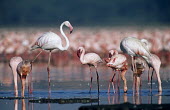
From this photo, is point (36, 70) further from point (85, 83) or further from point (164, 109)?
point (164, 109)

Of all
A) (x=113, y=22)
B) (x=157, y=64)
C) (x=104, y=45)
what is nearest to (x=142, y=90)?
(x=157, y=64)

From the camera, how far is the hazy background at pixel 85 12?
255ft

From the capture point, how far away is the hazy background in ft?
255

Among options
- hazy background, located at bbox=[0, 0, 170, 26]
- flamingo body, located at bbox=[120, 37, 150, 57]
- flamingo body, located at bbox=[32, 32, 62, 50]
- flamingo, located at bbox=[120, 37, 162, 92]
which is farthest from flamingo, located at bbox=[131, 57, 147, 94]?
hazy background, located at bbox=[0, 0, 170, 26]

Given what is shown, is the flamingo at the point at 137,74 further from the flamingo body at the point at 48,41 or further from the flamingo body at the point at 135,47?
the flamingo body at the point at 48,41

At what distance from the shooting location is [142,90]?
19094mm

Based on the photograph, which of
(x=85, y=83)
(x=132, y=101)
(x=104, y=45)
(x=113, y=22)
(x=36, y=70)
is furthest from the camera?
(x=113, y=22)

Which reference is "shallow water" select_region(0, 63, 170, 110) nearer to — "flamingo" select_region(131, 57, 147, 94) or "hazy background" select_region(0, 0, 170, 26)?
"flamingo" select_region(131, 57, 147, 94)

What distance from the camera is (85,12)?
84.8 m

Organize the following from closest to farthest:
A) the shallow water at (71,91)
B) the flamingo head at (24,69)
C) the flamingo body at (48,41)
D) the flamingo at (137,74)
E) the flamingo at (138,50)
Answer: the shallow water at (71,91)
the flamingo head at (24,69)
the flamingo at (137,74)
the flamingo at (138,50)
the flamingo body at (48,41)

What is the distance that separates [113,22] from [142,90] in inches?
2303

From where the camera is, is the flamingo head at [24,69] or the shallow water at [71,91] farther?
the flamingo head at [24,69]

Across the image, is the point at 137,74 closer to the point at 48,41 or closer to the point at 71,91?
the point at 71,91

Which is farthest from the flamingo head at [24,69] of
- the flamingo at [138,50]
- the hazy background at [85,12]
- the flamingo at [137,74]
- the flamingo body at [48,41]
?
the hazy background at [85,12]
